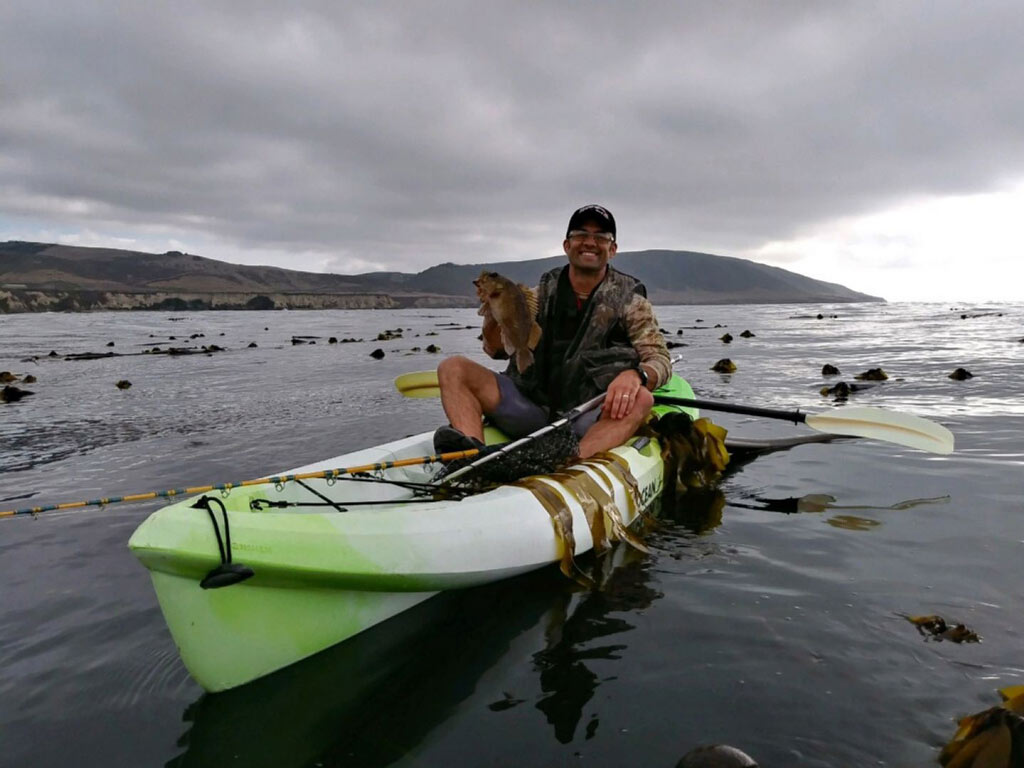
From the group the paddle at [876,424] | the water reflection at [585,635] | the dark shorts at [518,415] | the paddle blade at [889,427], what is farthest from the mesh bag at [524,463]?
the paddle blade at [889,427]

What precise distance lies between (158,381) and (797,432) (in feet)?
55.3

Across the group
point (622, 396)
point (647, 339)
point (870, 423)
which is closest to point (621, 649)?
point (622, 396)

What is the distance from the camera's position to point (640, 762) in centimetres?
255

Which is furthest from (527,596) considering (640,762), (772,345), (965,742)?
(772,345)

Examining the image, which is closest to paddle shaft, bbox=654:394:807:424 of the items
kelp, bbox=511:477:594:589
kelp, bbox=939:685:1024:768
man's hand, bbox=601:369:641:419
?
man's hand, bbox=601:369:641:419

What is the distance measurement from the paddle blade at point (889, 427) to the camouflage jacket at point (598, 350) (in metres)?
2.46

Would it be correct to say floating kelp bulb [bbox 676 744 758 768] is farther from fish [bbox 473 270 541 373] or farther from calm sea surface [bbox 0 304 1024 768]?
fish [bbox 473 270 541 373]

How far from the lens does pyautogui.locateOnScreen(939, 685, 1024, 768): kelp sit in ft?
7.21

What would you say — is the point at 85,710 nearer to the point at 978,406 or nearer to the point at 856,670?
the point at 856,670

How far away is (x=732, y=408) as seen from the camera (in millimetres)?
A: 7324

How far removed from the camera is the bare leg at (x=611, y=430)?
5656 millimetres

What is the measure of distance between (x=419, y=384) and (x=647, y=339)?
127 inches

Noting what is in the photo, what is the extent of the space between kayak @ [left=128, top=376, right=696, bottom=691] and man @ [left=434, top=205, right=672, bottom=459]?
138cm

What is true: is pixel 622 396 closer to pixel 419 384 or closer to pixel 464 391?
pixel 464 391
